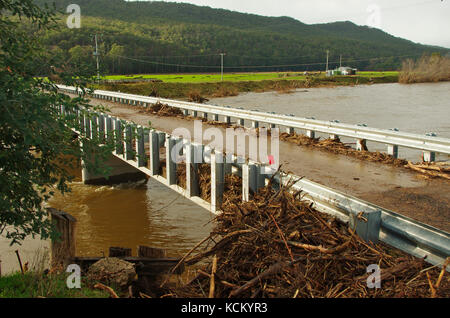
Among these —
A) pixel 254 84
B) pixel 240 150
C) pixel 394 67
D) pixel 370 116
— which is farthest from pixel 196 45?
pixel 240 150

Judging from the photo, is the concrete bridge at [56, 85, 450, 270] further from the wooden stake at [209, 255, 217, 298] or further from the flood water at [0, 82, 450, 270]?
the flood water at [0, 82, 450, 270]

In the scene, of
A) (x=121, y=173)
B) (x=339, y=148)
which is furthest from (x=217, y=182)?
(x=121, y=173)

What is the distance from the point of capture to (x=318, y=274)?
4332mm

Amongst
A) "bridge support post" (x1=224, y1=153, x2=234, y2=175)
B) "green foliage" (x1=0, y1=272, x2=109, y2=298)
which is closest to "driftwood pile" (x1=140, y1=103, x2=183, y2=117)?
"bridge support post" (x1=224, y1=153, x2=234, y2=175)

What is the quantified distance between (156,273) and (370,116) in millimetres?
25529

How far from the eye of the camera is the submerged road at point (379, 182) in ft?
20.8

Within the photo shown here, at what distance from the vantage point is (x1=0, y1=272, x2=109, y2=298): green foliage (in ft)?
18.3

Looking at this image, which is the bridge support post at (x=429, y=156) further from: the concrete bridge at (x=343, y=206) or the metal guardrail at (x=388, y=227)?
the metal guardrail at (x=388, y=227)

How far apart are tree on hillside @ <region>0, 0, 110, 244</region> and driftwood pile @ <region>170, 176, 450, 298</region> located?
2.56 m

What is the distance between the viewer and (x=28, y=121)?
18.2 feet

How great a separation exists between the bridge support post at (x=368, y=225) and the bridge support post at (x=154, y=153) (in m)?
7.01

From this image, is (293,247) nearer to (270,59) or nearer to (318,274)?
(318,274)

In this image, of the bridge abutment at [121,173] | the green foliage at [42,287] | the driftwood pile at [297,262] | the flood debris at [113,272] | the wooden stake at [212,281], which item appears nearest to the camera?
the driftwood pile at [297,262]

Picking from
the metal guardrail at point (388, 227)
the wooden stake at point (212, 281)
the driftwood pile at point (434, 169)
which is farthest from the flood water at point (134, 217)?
the metal guardrail at point (388, 227)
